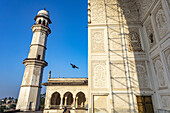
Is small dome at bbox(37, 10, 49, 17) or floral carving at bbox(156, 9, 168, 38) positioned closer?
floral carving at bbox(156, 9, 168, 38)

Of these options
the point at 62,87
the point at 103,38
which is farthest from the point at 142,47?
the point at 62,87

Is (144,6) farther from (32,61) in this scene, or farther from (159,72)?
(32,61)

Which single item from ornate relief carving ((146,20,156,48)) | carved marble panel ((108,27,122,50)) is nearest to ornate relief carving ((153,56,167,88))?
ornate relief carving ((146,20,156,48))

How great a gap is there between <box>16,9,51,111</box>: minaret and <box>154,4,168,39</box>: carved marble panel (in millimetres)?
16016

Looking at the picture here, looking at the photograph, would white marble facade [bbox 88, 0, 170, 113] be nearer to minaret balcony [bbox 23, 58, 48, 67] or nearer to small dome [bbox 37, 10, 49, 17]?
minaret balcony [bbox 23, 58, 48, 67]


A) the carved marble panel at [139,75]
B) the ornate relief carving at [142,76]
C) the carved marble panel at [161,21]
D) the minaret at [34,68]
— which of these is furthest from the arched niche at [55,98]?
the carved marble panel at [161,21]

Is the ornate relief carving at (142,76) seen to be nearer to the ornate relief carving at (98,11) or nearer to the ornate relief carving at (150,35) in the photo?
the ornate relief carving at (150,35)

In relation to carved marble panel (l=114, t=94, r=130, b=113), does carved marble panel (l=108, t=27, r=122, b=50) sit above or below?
above

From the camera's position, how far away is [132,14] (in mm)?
6875

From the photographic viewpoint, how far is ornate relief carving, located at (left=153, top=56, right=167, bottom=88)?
4.58 m

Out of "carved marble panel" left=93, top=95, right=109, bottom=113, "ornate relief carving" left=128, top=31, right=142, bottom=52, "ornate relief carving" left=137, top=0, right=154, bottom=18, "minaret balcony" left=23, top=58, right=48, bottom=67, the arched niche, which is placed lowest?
the arched niche

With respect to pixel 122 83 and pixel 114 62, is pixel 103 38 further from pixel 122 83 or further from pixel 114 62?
pixel 122 83

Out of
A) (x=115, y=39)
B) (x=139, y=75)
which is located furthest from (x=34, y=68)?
(x=139, y=75)

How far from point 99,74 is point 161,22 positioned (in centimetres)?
390
